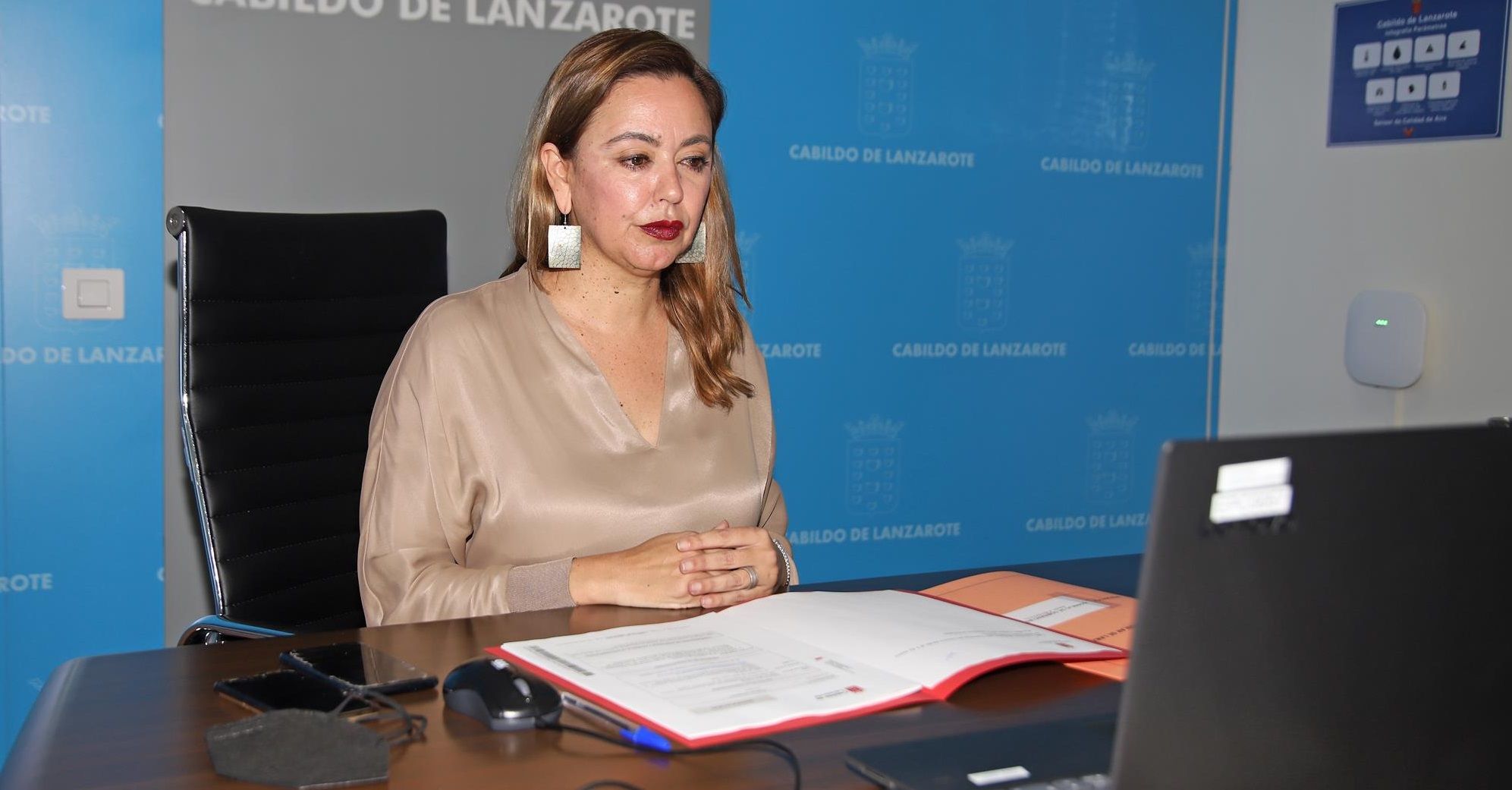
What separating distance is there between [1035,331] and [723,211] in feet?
5.83

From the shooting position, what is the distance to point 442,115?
3016 millimetres

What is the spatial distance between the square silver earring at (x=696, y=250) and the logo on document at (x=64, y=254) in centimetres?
132

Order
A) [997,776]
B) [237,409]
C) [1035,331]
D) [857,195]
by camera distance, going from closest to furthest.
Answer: [997,776] < [237,409] < [857,195] < [1035,331]

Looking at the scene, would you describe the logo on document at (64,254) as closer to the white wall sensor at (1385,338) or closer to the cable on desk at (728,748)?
the cable on desk at (728,748)

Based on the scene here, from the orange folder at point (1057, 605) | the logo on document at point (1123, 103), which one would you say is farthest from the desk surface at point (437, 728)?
the logo on document at point (1123, 103)

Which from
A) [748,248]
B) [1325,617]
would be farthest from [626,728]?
[748,248]

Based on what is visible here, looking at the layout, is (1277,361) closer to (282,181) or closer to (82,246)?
(282,181)

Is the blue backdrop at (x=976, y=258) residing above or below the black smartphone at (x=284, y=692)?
above

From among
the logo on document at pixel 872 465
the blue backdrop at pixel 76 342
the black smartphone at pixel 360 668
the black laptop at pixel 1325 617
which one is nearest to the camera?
the black laptop at pixel 1325 617

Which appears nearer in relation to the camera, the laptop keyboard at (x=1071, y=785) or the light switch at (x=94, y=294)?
the laptop keyboard at (x=1071, y=785)

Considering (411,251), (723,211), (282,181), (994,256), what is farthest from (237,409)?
(994,256)

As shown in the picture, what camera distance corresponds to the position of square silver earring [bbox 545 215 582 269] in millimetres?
2000

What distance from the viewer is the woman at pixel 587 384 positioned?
1794 millimetres

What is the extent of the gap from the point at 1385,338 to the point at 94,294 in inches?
118
